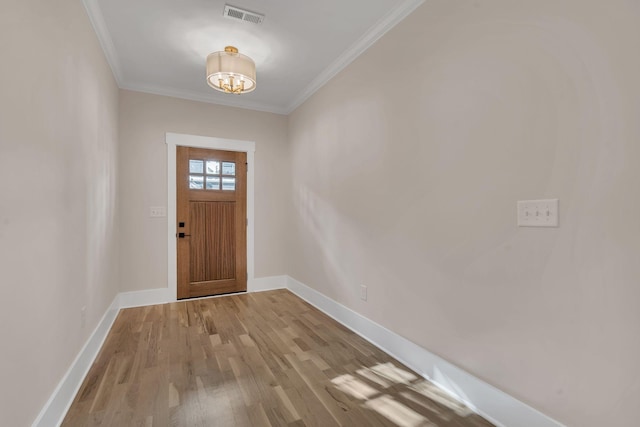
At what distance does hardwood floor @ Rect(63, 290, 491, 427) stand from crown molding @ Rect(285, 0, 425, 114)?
2.70 meters

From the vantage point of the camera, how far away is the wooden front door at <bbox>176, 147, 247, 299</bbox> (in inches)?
153

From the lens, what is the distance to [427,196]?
2074mm

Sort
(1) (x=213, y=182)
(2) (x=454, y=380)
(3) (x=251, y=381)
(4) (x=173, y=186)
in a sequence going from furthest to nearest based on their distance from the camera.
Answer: (1) (x=213, y=182), (4) (x=173, y=186), (3) (x=251, y=381), (2) (x=454, y=380)

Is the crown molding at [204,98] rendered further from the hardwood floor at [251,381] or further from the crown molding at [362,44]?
the hardwood floor at [251,381]

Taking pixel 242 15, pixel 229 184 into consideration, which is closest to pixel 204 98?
pixel 229 184

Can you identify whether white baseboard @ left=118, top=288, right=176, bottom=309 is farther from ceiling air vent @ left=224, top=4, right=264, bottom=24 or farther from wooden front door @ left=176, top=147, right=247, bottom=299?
ceiling air vent @ left=224, top=4, right=264, bottom=24

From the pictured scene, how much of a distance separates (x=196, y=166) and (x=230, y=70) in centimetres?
174

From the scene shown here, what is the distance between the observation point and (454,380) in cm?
184

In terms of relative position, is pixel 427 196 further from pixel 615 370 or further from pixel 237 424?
pixel 237 424

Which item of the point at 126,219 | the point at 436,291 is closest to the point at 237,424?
the point at 436,291

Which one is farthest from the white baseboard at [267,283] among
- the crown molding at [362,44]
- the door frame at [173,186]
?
the crown molding at [362,44]

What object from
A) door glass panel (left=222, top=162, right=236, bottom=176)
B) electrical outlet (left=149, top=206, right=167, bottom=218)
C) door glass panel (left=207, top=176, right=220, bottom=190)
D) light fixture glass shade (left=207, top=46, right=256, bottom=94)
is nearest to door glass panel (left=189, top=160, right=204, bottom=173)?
door glass panel (left=207, top=176, right=220, bottom=190)

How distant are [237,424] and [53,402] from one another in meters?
0.97

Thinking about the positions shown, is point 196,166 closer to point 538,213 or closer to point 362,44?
point 362,44
